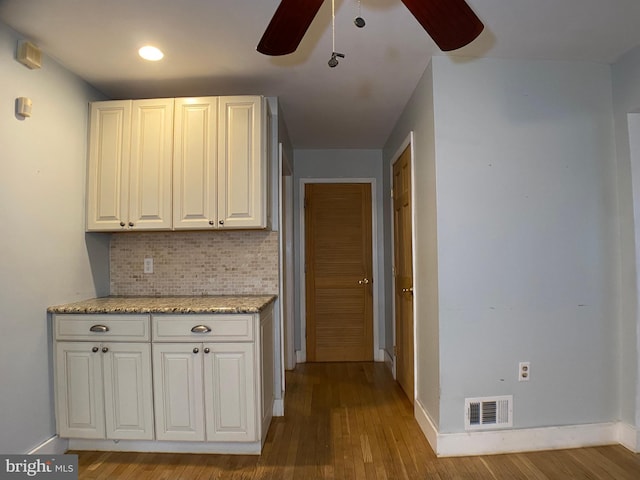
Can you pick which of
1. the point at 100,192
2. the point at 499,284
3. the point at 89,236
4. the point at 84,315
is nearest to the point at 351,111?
the point at 499,284

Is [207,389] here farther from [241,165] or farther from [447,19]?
[447,19]

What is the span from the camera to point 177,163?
242 cm

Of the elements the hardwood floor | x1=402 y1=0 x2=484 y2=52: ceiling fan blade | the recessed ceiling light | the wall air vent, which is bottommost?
the hardwood floor

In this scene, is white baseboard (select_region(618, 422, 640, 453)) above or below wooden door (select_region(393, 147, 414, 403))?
below

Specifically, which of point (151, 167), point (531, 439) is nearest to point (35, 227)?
point (151, 167)

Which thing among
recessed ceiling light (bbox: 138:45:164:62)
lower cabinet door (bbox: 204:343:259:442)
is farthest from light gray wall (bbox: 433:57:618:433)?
recessed ceiling light (bbox: 138:45:164:62)

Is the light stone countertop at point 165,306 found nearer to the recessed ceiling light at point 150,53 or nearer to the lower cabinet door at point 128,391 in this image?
the lower cabinet door at point 128,391

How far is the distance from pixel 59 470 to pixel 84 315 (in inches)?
31.9

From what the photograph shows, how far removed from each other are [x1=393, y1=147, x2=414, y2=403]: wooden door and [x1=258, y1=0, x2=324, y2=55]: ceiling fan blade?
1637 millimetres

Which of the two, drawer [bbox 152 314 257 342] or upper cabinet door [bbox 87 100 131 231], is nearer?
drawer [bbox 152 314 257 342]

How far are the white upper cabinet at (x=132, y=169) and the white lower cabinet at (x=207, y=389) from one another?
864mm

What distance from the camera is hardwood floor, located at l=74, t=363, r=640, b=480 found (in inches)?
76.4

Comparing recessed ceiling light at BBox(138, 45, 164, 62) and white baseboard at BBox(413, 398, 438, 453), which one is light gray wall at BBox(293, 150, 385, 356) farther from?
recessed ceiling light at BBox(138, 45, 164, 62)

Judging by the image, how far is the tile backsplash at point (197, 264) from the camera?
269 cm
